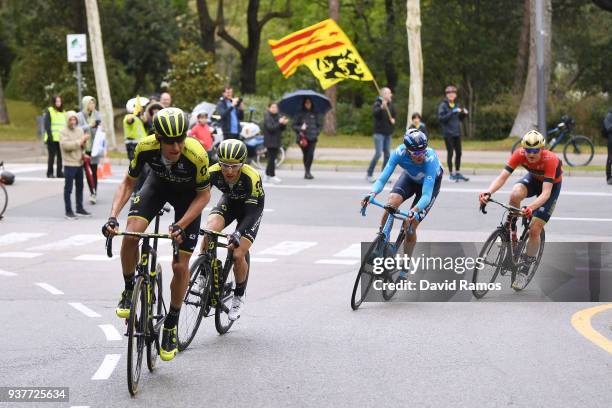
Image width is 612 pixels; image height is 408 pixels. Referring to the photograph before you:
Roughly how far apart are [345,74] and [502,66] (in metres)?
19.0

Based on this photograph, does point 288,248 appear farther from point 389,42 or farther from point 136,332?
point 389,42

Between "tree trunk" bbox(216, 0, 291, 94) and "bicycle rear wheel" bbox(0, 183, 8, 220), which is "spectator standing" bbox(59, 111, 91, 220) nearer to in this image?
"bicycle rear wheel" bbox(0, 183, 8, 220)

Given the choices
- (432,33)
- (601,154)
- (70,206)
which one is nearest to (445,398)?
(70,206)

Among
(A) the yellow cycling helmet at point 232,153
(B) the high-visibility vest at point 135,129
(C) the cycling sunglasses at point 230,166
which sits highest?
(A) the yellow cycling helmet at point 232,153

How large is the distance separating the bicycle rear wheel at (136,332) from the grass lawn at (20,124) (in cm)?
3039

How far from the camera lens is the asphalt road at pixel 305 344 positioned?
7219mm

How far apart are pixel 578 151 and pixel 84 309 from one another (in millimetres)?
17957

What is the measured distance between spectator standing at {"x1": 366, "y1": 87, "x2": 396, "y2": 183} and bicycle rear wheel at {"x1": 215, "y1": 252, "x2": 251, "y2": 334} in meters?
13.6

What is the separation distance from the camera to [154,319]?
25.4 feet

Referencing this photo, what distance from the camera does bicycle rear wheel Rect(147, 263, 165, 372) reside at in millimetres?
7578

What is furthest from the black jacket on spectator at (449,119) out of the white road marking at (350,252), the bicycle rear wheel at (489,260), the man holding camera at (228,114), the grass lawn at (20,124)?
the grass lawn at (20,124)

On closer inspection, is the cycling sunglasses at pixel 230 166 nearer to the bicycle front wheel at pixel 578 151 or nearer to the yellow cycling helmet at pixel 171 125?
the yellow cycling helmet at pixel 171 125

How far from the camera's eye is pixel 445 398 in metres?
7.07

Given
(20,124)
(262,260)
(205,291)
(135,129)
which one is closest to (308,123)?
(135,129)
